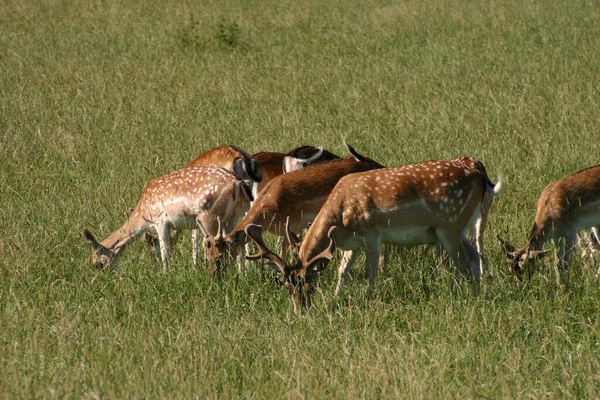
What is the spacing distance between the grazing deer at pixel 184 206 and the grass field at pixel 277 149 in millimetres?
224

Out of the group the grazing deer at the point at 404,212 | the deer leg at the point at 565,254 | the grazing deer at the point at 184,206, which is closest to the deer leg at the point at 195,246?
the grazing deer at the point at 184,206

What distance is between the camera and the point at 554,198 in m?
6.66

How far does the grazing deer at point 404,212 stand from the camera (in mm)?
6254

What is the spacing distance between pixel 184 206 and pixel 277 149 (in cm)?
329

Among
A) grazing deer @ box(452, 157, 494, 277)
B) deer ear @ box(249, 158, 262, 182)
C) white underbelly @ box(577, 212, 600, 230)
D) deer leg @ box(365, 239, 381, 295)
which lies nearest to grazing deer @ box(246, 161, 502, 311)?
deer leg @ box(365, 239, 381, 295)

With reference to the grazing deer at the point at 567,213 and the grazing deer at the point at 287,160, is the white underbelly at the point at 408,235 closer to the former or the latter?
the grazing deer at the point at 567,213

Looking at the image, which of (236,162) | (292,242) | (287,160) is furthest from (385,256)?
(236,162)

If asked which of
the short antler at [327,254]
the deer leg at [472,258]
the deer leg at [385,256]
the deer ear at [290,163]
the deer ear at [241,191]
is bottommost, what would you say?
the deer leg at [385,256]

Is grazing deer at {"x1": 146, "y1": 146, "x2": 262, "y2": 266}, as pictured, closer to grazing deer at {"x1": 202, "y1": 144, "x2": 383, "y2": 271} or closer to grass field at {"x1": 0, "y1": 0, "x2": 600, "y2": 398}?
grazing deer at {"x1": 202, "y1": 144, "x2": 383, "y2": 271}

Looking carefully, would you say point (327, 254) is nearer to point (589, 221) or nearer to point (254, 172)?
point (589, 221)

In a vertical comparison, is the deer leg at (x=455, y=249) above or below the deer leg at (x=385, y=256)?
above

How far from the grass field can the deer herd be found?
0.60ft

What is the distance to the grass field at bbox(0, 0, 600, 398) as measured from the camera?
478 cm

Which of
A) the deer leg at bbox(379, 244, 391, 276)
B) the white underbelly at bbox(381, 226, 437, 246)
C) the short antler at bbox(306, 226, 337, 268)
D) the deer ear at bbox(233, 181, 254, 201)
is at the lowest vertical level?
the deer leg at bbox(379, 244, 391, 276)
